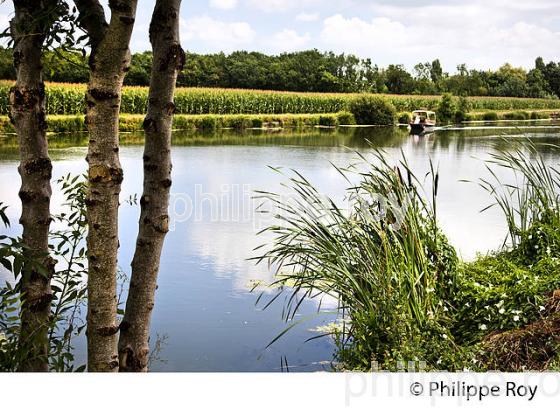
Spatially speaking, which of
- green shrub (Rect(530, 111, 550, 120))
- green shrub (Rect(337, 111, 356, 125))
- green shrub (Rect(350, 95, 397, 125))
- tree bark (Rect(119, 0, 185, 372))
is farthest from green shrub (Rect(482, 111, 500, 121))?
tree bark (Rect(119, 0, 185, 372))

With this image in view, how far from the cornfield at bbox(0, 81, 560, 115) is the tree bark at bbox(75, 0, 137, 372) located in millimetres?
9303

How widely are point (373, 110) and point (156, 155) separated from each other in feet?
38.8

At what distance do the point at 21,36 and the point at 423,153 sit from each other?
8218mm

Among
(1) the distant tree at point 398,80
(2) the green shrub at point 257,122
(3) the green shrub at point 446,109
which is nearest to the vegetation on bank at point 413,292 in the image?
(1) the distant tree at point 398,80

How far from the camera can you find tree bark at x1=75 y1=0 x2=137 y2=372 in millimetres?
1400

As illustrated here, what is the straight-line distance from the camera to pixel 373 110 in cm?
1318

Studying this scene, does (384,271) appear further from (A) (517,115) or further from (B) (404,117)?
(B) (404,117)

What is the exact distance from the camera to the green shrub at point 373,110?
12.8 metres

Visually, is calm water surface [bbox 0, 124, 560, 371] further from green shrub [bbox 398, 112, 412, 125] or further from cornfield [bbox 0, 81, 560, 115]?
green shrub [bbox 398, 112, 412, 125]

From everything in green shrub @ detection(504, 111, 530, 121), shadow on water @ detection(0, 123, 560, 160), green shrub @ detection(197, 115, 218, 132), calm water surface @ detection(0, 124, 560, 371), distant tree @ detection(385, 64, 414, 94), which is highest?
distant tree @ detection(385, 64, 414, 94)

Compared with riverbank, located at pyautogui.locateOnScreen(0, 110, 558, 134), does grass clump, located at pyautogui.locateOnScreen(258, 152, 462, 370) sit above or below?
below

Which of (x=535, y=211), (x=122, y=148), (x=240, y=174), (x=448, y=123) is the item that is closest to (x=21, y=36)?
(x=535, y=211)

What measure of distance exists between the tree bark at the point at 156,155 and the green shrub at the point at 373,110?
11.0 meters

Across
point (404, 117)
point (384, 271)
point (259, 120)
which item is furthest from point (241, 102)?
point (384, 271)
